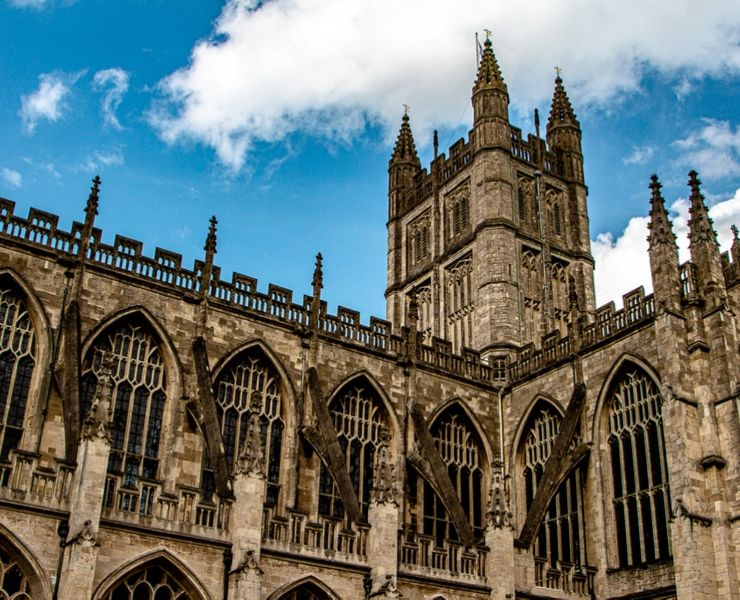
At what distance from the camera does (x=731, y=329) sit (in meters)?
24.3

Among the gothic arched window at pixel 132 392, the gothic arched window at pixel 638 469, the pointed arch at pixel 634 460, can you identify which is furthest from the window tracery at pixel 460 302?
the gothic arched window at pixel 132 392

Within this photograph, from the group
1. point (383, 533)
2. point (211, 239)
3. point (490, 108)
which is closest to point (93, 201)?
point (211, 239)

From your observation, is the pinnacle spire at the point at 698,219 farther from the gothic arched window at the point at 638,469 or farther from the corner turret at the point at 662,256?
the gothic arched window at the point at 638,469

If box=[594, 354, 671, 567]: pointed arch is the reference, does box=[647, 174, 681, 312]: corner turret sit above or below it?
above

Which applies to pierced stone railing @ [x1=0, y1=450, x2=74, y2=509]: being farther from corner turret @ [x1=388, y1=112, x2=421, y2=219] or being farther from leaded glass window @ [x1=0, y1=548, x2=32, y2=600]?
corner turret @ [x1=388, y1=112, x2=421, y2=219]

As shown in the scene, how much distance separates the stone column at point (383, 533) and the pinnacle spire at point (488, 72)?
21809 millimetres

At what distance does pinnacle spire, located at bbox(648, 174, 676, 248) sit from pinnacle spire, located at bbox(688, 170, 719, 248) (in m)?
0.55

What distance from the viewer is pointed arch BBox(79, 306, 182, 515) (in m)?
23.1

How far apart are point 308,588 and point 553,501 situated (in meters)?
9.54

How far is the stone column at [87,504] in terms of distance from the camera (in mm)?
17266

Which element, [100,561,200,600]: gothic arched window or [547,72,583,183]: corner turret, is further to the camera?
[547,72,583,183]: corner turret

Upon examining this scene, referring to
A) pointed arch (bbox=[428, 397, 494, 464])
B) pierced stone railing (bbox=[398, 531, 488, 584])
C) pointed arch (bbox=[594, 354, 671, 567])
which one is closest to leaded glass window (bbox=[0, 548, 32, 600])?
pierced stone railing (bbox=[398, 531, 488, 584])

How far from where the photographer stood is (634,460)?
25.1 m

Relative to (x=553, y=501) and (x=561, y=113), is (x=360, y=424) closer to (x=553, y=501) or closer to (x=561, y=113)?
(x=553, y=501)
